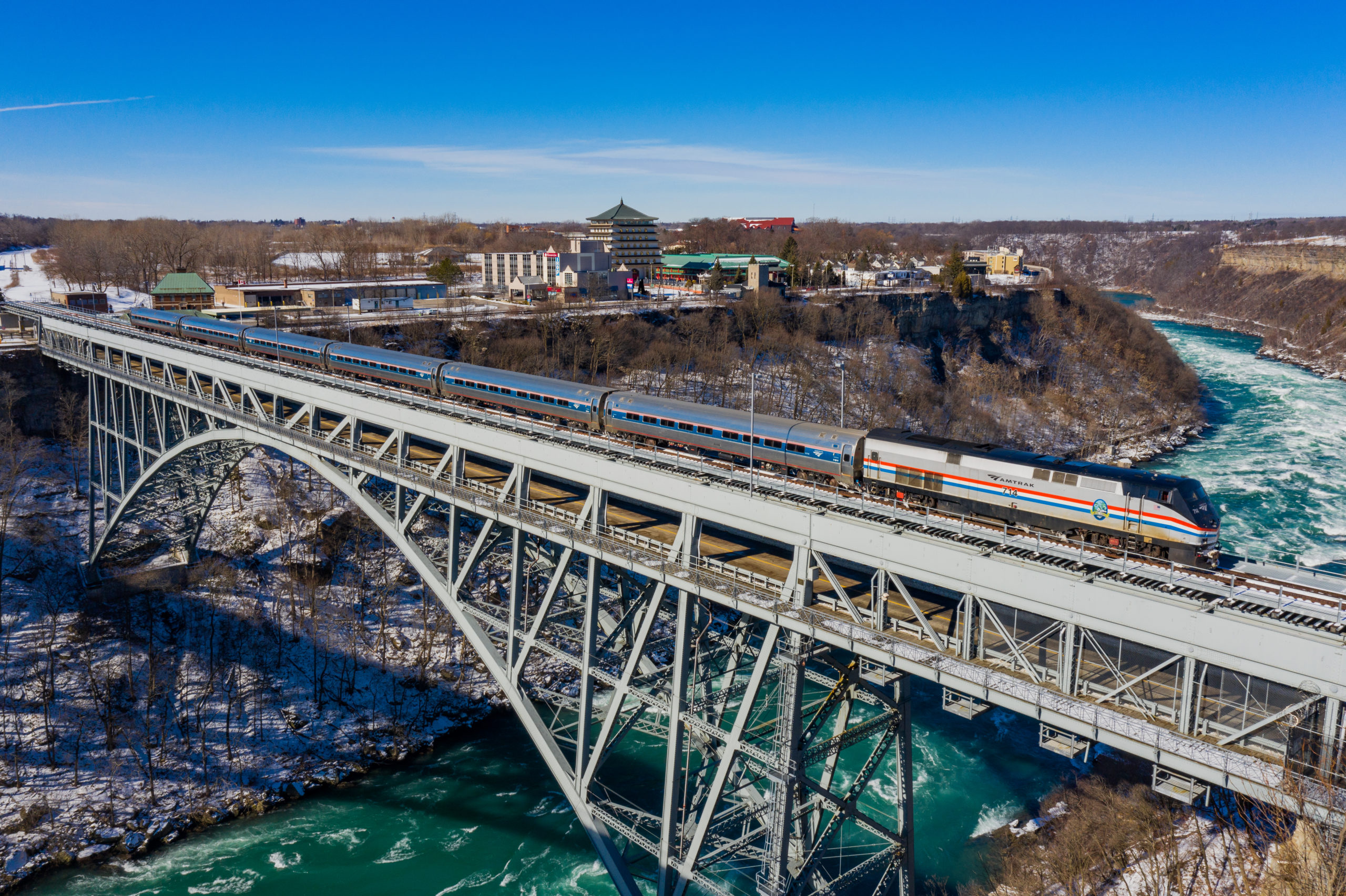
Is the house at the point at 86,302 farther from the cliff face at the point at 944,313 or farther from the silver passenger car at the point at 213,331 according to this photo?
the cliff face at the point at 944,313

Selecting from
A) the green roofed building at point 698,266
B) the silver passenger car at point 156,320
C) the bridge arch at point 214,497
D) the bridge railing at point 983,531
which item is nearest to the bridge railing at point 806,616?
the bridge arch at point 214,497

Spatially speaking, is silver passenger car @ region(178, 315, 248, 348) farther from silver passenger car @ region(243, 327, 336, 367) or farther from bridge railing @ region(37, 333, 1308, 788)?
bridge railing @ region(37, 333, 1308, 788)

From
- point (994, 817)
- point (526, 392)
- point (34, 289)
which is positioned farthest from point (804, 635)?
point (34, 289)

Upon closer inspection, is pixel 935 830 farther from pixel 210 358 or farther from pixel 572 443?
pixel 210 358

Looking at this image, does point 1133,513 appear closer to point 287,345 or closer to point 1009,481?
point 1009,481

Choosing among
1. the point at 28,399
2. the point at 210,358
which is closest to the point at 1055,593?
the point at 210,358

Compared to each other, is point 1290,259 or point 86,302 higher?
point 1290,259
